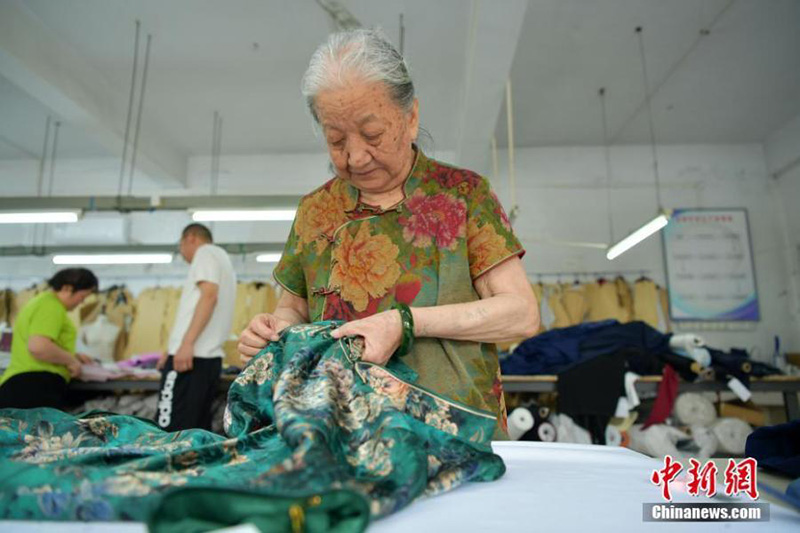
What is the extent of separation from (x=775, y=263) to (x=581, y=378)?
492 centimetres

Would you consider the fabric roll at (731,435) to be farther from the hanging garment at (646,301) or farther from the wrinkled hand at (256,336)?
the wrinkled hand at (256,336)

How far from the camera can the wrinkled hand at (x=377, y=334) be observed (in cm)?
92

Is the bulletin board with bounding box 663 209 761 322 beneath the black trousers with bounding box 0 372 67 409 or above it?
above

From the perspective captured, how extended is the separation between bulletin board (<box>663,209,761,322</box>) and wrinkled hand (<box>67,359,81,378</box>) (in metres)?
6.59

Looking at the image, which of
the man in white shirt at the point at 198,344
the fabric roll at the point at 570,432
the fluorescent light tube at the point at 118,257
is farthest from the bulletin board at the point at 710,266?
the fluorescent light tube at the point at 118,257

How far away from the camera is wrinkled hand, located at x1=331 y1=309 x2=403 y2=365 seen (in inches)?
36.4

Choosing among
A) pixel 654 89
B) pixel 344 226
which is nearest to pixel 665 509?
pixel 344 226

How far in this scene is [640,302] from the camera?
6.76m

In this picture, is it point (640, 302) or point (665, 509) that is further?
point (640, 302)

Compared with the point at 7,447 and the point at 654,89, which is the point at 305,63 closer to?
the point at 654,89

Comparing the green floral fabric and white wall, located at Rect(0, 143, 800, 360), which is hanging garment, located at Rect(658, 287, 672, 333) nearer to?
white wall, located at Rect(0, 143, 800, 360)

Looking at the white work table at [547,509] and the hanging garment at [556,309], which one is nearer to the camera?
the white work table at [547,509]

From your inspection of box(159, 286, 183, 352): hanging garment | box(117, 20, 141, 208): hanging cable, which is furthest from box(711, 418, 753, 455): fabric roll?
box(159, 286, 183, 352): hanging garment

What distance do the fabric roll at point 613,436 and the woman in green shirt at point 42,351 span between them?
3.70 meters
